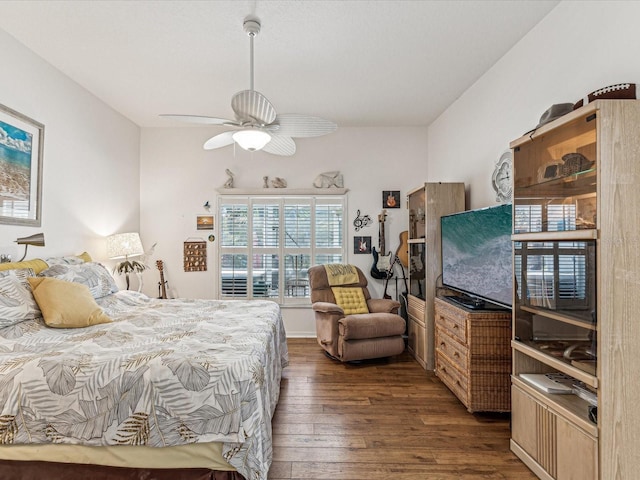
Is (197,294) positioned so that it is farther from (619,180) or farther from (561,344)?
(619,180)

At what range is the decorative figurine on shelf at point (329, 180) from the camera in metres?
4.73

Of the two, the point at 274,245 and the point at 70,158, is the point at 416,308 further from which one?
the point at 70,158

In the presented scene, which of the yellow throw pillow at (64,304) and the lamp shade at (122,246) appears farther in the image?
the lamp shade at (122,246)

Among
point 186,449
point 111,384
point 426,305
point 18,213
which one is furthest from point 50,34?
point 426,305

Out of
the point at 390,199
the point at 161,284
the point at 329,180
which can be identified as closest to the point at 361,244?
the point at 390,199

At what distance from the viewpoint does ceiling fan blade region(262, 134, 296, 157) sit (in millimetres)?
2759

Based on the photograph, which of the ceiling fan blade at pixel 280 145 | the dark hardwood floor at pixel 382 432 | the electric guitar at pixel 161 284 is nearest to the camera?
the dark hardwood floor at pixel 382 432

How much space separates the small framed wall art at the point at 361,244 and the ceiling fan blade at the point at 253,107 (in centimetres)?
263

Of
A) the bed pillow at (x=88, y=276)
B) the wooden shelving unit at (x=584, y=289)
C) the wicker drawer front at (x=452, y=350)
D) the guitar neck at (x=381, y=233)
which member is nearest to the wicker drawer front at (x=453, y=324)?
the wicker drawer front at (x=452, y=350)

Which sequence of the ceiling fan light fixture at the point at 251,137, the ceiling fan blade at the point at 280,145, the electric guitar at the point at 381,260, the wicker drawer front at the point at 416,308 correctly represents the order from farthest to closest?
the electric guitar at the point at 381,260
the wicker drawer front at the point at 416,308
the ceiling fan blade at the point at 280,145
the ceiling fan light fixture at the point at 251,137

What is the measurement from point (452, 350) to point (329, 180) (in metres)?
2.66

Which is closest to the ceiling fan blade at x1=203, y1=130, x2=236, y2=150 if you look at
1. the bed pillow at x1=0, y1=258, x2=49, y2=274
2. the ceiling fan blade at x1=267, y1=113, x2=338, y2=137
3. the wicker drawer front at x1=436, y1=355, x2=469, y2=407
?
the ceiling fan blade at x1=267, y1=113, x2=338, y2=137

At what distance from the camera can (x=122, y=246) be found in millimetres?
3891

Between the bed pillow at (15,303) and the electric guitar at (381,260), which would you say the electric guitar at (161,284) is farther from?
the electric guitar at (381,260)
